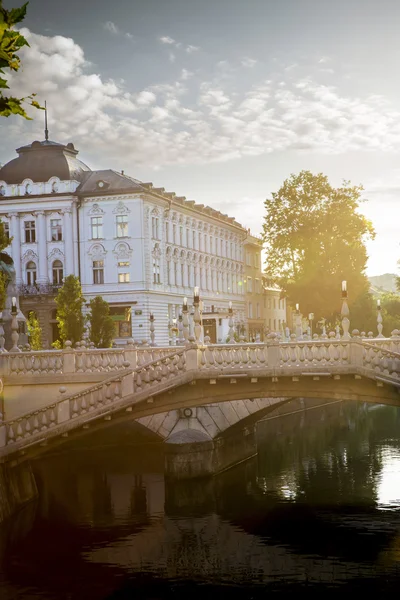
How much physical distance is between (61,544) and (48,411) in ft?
17.0

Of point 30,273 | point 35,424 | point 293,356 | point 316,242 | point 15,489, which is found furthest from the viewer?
point 30,273

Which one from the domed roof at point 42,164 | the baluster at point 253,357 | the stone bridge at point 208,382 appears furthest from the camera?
the domed roof at point 42,164

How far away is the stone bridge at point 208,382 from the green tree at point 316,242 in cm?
4457

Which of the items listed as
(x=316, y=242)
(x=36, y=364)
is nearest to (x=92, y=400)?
(x=36, y=364)

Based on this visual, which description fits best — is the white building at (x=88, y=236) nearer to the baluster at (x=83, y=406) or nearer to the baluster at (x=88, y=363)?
the baluster at (x=88, y=363)

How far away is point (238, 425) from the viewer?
1646 inches

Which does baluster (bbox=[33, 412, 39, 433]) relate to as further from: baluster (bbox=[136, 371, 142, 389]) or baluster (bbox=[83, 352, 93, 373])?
baluster (bbox=[136, 371, 142, 389])

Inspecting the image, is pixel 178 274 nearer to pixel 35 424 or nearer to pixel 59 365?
pixel 59 365

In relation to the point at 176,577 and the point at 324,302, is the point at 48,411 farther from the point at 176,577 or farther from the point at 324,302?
the point at 324,302

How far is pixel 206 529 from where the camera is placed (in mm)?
31500

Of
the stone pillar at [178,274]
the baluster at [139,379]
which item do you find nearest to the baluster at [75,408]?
the baluster at [139,379]

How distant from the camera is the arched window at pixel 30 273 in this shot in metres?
89.9

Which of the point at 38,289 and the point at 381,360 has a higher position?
the point at 38,289

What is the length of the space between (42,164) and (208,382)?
203ft
